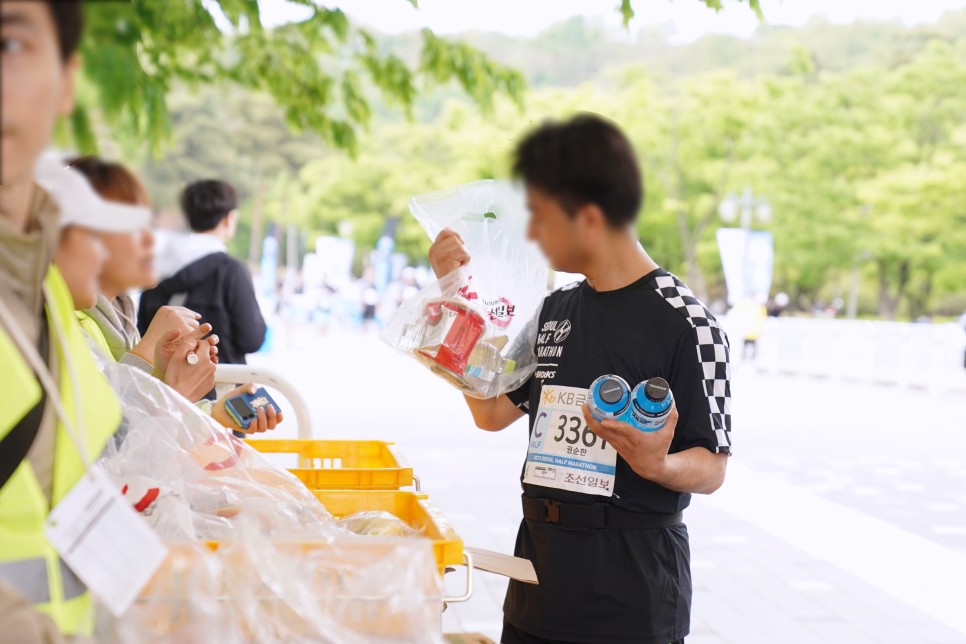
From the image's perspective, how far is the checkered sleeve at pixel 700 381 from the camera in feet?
7.42

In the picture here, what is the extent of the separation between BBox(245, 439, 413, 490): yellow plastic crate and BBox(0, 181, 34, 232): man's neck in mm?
1324

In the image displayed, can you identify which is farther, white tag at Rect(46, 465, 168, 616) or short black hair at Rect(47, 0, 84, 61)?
white tag at Rect(46, 465, 168, 616)

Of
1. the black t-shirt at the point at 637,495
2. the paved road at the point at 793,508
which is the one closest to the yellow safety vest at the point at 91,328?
the black t-shirt at the point at 637,495

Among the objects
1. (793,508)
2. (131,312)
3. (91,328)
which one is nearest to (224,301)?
(131,312)

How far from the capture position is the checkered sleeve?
226cm

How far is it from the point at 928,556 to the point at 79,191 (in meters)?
6.46

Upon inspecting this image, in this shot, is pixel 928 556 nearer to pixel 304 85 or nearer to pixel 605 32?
pixel 304 85

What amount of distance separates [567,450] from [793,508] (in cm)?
588

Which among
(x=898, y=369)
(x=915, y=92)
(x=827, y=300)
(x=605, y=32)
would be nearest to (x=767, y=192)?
(x=915, y=92)

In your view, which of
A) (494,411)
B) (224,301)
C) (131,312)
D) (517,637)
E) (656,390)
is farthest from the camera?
(224,301)

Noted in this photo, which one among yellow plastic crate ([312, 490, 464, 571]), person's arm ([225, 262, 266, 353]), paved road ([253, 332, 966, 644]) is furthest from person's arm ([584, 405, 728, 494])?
person's arm ([225, 262, 266, 353])

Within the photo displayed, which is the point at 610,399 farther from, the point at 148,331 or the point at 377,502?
the point at 148,331

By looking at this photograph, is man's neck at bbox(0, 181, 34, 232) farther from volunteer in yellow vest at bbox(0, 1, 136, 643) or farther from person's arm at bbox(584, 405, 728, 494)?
person's arm at bbox(584, 405, 728, 494)

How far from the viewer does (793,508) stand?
777cm
